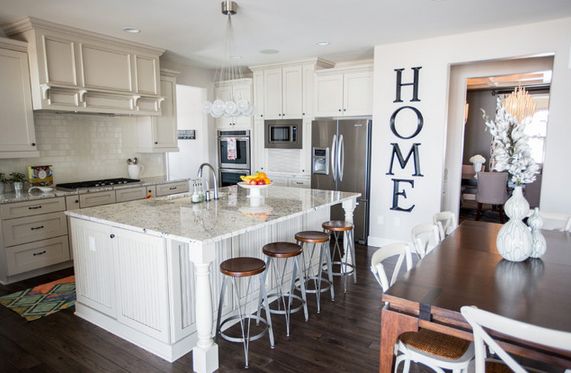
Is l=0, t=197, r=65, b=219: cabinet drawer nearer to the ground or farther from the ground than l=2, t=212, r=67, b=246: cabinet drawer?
farther from the ground

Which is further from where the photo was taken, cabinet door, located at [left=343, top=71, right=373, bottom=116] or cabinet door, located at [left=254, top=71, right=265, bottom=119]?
cabinet door, located at [left=254, top=71, right=265, bottom=119]

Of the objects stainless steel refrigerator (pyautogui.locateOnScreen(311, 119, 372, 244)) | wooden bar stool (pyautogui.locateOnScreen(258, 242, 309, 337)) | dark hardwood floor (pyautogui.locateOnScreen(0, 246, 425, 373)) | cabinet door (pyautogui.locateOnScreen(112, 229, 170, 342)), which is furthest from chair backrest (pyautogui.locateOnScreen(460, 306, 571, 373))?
stainless steel refrigerator (pyautogui.locateOnScreen(311, 119, 372, 244))

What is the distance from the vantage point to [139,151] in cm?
545

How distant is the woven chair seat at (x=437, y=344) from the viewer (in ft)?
5.69

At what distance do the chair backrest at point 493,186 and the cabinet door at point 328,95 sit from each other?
2962 millimetres

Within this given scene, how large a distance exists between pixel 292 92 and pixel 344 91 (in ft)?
2.79

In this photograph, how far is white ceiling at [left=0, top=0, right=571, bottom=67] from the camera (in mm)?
3287

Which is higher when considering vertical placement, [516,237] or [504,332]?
[516,237]

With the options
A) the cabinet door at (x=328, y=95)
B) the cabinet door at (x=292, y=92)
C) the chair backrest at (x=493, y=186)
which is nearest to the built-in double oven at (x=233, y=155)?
the cabinet door at (x=292, y=92)

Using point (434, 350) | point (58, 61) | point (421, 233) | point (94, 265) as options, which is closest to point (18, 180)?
point (58, 61)

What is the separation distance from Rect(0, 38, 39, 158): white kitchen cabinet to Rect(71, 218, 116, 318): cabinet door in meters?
1.68

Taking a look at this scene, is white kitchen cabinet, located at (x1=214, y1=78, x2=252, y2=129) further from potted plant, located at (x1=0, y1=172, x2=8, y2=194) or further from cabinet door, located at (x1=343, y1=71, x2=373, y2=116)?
potted plant, located at (x1=0, y1=172, x2=8, y2=194)

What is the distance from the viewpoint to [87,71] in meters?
4.24

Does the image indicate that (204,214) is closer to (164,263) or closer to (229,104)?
(164,263)
